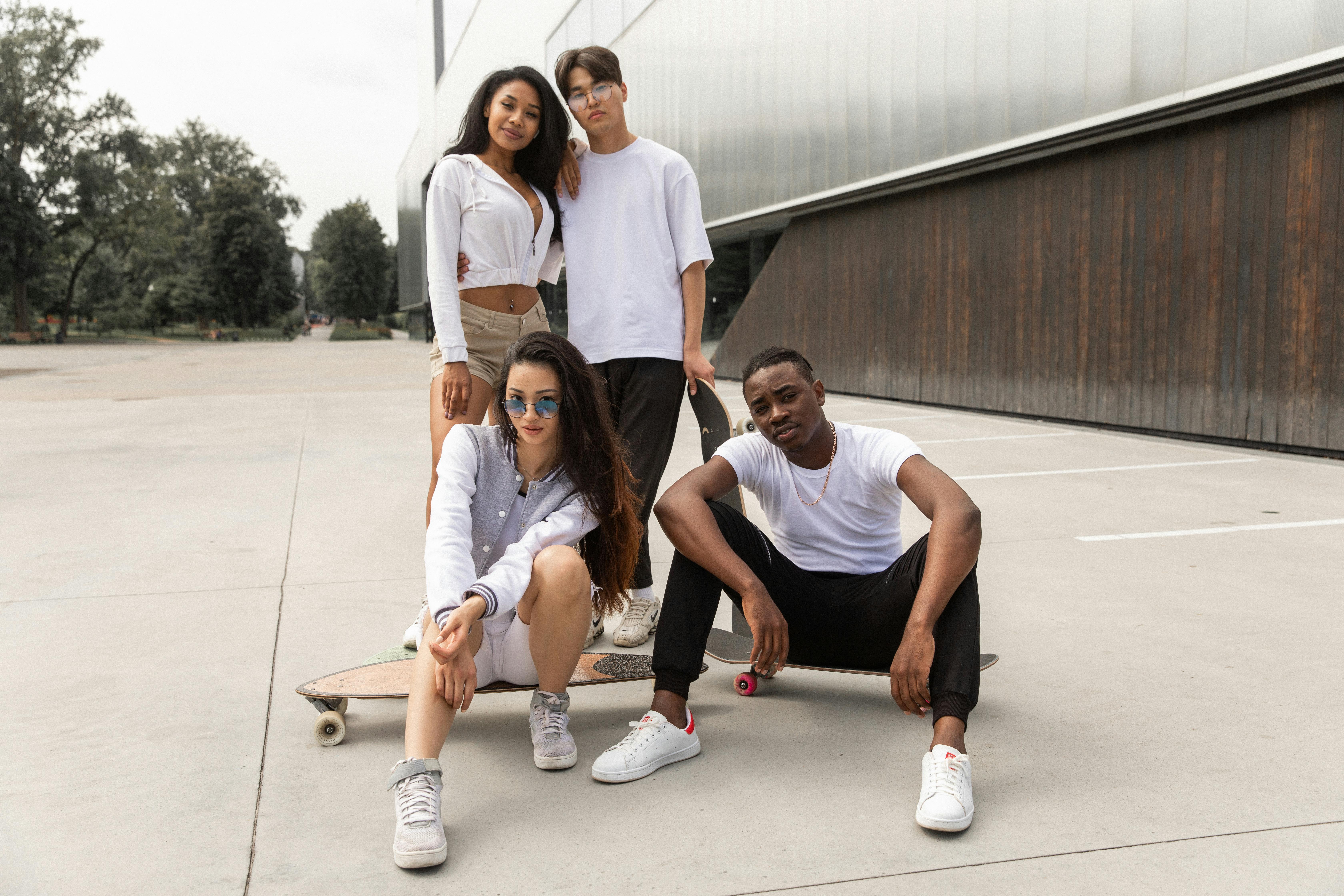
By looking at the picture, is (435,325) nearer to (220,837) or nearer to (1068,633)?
(220,837)

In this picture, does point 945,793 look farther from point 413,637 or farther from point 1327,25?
point 1327,25

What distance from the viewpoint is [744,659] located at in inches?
115

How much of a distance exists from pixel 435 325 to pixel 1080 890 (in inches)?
90.8

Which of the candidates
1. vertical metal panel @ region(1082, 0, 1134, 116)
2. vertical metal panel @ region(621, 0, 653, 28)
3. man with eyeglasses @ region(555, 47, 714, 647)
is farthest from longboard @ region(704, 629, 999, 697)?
vertical metal panel @ region(621, 0, 653, 28)

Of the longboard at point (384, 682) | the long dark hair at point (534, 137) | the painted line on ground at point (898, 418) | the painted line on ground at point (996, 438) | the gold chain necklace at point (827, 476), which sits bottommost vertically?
the longboard at point (384, 682)

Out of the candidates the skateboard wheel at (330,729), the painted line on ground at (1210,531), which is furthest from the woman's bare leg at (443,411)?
the painted line on ground at (1210,531)

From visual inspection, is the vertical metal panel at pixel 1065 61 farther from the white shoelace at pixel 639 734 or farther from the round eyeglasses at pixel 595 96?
the white shoelace at pixel 639 734

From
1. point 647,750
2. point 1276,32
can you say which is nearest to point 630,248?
point 647,750

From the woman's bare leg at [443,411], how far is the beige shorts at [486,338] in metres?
0.03

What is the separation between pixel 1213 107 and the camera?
8078 mm

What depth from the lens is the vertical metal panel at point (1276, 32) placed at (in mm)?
7047

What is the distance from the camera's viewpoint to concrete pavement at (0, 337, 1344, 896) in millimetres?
1994

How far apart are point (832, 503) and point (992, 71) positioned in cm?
895

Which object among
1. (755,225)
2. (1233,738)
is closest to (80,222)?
(755,225)
